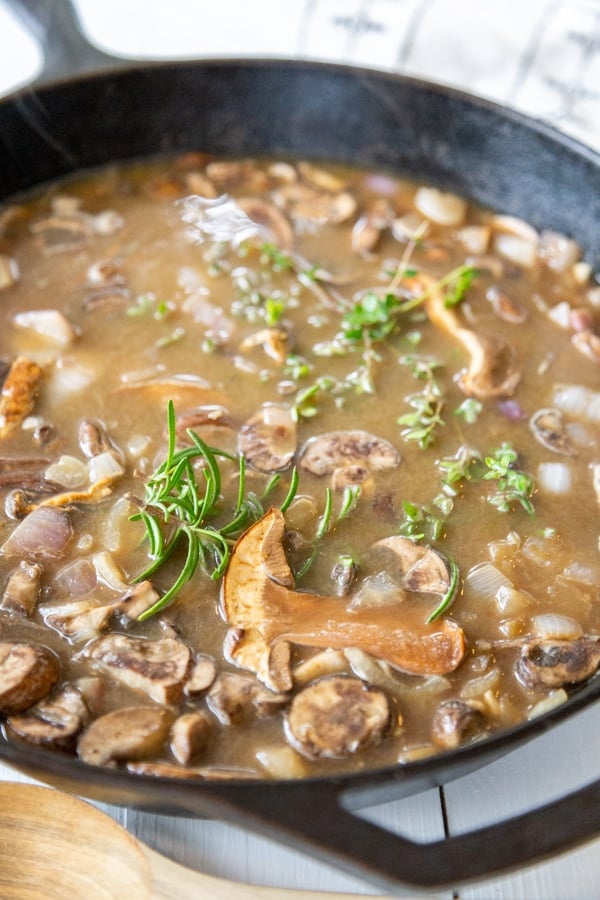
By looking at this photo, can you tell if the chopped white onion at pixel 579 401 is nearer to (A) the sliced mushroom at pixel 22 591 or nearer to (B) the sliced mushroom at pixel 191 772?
(B) the sliced mushroom at pixel 191 772

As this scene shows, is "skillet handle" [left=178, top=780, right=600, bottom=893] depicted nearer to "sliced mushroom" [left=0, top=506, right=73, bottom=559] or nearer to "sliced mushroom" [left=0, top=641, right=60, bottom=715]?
"sliced mushroom" [left=0, top=641, right=60, bottom=715]

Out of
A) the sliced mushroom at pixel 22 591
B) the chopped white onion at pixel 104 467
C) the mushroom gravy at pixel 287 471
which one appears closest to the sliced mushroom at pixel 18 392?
the mushroom gravy at pixel 287 471

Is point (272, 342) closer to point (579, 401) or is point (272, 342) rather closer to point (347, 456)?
point (347, 456)

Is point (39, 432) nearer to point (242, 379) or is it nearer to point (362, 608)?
point (242, 379)

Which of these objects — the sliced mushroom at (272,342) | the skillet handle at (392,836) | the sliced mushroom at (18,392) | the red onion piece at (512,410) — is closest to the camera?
the skillet handle at (392,836)

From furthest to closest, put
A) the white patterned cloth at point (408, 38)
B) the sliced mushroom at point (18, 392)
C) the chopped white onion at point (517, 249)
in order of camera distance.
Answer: the white patterned cloth at point (408, 38) → the chopped white onion at point (517, 249) → the sliced mushroom at point (18, 392)

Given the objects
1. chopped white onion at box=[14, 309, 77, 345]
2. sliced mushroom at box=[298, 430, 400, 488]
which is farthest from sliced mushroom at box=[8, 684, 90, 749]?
chopped white onion at box=[14, 309, 77, 345]
